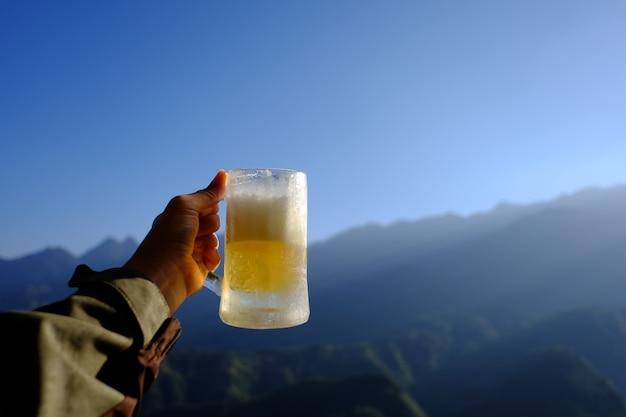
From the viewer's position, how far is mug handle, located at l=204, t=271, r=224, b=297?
3.08 meters

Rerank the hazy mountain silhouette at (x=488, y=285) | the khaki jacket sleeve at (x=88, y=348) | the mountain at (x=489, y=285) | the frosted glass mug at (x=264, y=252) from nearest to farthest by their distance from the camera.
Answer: the khaki jacket sleeve at (x=88, y=348) < the frosted glass mug at (x=264, y=252) < the mountain at (x=489, y=285) < the hazy mountain silhouette at (x=488, y=285)

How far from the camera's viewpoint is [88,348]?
1.81 m

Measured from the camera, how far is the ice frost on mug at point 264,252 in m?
2.91

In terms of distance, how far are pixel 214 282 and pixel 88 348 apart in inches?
51.1

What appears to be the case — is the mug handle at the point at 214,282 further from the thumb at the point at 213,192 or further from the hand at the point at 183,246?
the thumb at the point at 213,192

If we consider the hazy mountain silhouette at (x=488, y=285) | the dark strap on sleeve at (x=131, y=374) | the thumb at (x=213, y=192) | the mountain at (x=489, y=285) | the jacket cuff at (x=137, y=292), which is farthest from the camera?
the hazy mountain silhouette at (x=488, y=285)

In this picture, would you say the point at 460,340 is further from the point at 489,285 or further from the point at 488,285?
the point at 489,285

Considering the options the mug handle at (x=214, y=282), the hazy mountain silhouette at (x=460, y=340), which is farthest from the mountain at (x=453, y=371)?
the mug handle at (x=214, y=282)

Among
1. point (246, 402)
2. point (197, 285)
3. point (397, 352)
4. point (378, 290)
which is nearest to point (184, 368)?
point (246, 402)

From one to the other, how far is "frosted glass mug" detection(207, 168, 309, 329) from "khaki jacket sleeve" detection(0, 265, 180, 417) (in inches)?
26.8

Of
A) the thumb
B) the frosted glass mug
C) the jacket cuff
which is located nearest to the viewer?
the jacket cuff

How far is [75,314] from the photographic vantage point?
1.87m

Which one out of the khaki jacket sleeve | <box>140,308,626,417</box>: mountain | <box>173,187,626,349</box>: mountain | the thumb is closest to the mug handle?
the thumb

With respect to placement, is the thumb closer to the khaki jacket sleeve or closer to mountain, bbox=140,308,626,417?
the khaki jacket sleeve
